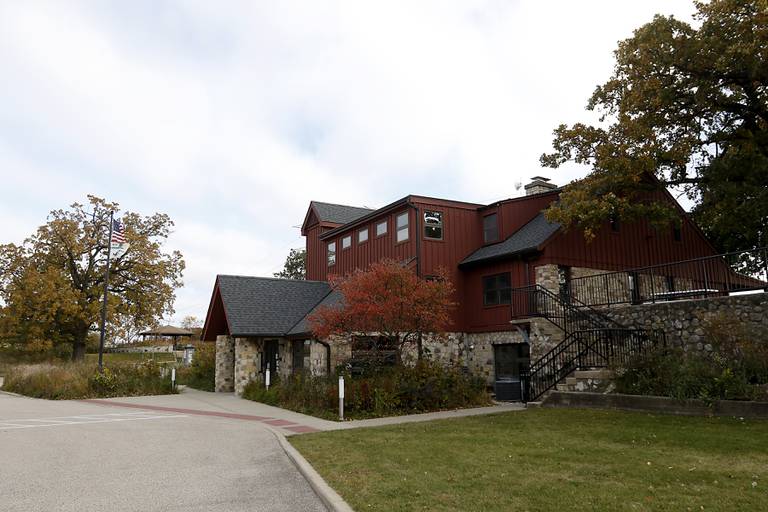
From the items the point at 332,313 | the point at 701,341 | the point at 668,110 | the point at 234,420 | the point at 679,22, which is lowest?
the point at 234,420

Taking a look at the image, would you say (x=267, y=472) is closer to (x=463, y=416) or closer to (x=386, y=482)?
(x=386, y=482)

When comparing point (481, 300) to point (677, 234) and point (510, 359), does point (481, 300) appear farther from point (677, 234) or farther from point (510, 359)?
point (677, 234)

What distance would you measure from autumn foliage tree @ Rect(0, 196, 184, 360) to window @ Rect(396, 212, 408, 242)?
25.2 m

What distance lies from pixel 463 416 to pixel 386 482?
7786 mm

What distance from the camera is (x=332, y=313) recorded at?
17.9m

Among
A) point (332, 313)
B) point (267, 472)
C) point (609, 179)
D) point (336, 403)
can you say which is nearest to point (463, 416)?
point (336, 403)

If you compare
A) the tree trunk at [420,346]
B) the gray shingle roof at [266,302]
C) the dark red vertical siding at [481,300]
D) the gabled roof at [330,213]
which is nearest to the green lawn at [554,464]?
the tree trunk at [420,346]

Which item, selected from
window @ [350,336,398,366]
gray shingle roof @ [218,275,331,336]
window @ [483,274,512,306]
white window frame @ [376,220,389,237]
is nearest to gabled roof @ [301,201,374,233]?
gray shingle roof @ [218,275,331,336]

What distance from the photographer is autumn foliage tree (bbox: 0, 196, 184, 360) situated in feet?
125

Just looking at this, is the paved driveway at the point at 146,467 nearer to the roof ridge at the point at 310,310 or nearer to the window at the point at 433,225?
the roof ridge at the point at 310,310

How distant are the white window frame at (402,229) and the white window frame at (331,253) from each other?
20.3 ft

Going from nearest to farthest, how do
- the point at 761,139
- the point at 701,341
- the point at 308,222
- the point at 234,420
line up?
1. the point at 701,341
2. the point at 234,420
3. the point at 761,139
4. the point at 308,222

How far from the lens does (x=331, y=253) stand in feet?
97.1

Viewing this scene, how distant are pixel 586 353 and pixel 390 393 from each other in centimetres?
603
